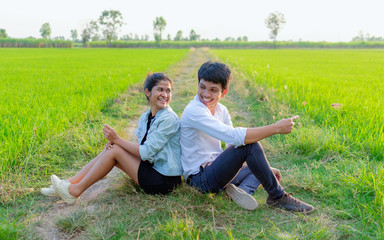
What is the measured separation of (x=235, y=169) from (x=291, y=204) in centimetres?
45

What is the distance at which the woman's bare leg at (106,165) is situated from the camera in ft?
7.34

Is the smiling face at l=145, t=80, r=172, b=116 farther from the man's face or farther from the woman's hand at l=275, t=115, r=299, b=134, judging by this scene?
the woman's hand at l=275, t=115, r=299, b=134

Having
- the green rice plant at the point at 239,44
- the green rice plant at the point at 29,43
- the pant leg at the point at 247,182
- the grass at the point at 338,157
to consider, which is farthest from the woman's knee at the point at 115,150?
the green rice plant at the point at 239,44

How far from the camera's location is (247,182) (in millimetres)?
2434

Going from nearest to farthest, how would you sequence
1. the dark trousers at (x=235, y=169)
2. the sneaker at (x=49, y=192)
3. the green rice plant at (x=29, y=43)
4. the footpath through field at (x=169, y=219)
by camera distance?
the footpath through field at (x=169, y=219), the dark trousers at (x=235, y=169), the sneaker at (x=49, y=192), the green rice plant at (x=29, y=43)

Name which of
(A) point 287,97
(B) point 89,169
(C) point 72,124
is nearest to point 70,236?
(B) point 89,169

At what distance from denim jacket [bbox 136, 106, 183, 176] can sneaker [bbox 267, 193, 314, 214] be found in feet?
2.39

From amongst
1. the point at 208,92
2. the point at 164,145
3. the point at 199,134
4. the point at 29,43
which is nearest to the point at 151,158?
the point at 164,145

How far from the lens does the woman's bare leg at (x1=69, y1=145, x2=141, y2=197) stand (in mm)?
2238

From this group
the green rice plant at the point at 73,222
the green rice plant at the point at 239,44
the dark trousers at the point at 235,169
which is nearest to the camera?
the green rice plant at the point at 73,222

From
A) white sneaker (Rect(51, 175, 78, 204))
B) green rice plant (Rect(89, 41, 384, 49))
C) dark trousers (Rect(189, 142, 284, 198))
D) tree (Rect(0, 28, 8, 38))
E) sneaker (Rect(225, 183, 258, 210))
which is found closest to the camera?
dark trousers (Rect(189, 142, 284, 198))

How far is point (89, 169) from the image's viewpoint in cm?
238

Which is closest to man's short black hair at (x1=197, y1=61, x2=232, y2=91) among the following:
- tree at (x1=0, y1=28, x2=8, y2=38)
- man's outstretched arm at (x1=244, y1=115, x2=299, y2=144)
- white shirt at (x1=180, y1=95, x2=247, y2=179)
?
white shirt at (x1=180, y1=95, x2=247, y2=179)

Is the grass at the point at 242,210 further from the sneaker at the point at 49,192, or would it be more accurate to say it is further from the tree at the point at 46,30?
the tree at the point at 46,30
